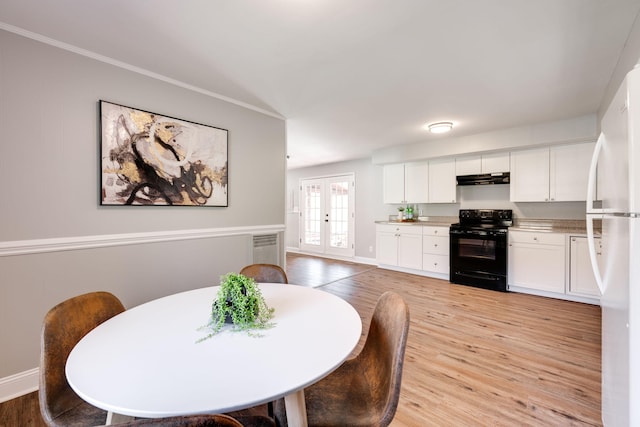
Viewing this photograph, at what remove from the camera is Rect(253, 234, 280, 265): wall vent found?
3.24m

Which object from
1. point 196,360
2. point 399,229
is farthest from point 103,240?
point 399,229

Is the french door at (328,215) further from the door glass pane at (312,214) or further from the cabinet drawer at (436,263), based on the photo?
the cabinet drawer at (436,263)

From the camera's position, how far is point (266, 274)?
1.99 m

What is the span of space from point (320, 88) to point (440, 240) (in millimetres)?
3209

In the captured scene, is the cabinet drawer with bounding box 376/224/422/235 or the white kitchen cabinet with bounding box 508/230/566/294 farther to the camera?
the cabinet drawer with bounding box 376/224/422/235

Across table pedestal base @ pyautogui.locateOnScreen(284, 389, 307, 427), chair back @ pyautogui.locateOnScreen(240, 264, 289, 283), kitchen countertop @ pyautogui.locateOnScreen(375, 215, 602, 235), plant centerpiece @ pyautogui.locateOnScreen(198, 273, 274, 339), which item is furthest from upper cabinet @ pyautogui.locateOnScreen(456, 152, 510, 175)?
table pedestal base @ pyautogui.locateOnScreen(284, 389, 307, 427)

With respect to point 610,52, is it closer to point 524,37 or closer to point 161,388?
point 524,37

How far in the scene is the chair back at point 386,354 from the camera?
96 centimetres

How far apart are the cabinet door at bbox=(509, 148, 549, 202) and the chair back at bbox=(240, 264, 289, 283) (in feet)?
12.6

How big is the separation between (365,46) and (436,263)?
370 cm

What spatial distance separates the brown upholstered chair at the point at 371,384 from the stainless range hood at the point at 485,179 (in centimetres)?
388

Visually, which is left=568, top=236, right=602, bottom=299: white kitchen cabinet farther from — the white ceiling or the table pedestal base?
Answer: the table pedestal base

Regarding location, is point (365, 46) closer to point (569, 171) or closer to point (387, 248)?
point (569, 171)

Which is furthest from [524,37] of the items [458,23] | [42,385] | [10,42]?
[10,42]
